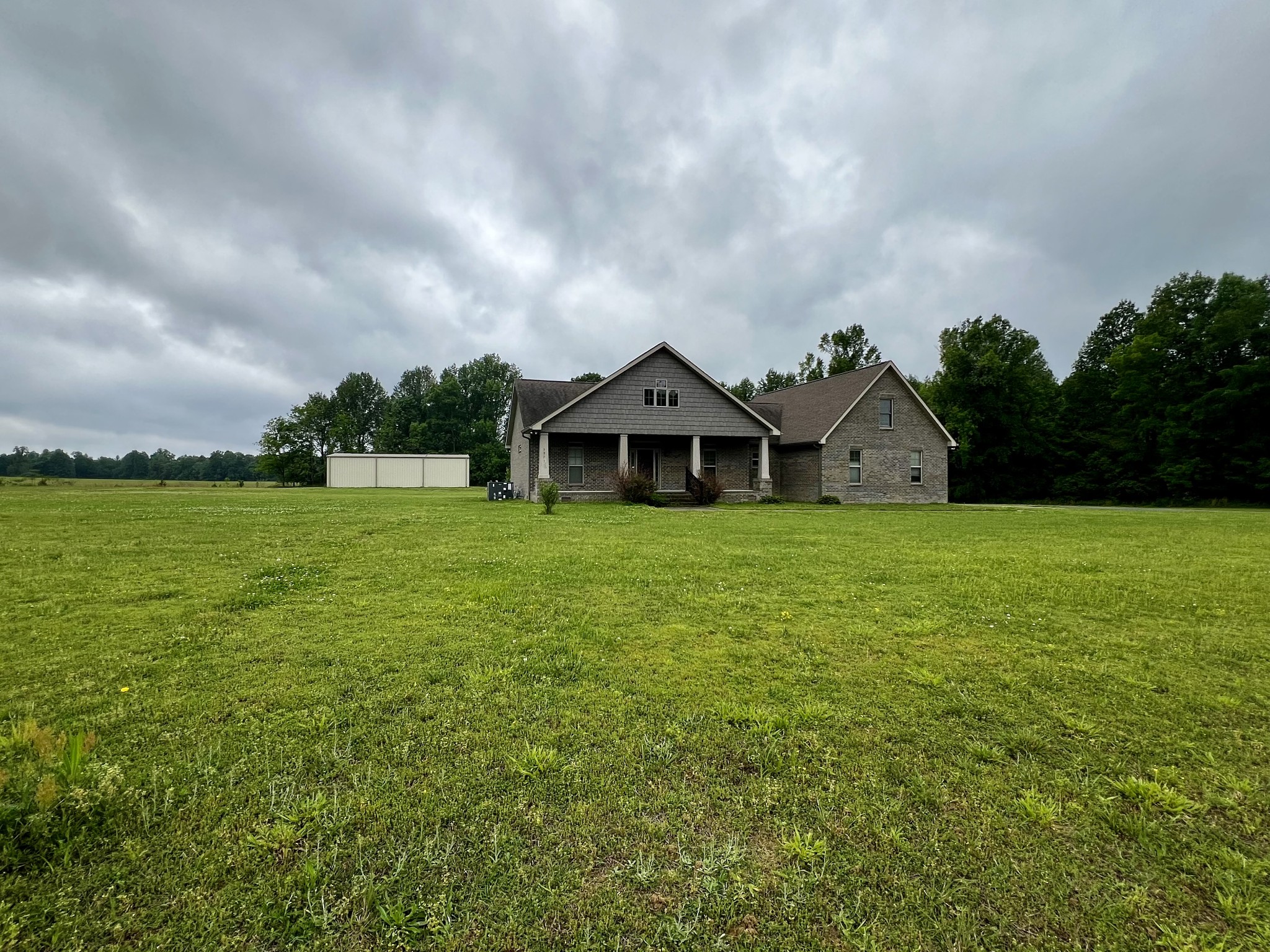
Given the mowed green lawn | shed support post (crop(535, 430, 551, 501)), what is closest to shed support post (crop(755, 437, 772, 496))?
shed support post (crop(535, 430, 551, 501))

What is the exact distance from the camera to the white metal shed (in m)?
50.8

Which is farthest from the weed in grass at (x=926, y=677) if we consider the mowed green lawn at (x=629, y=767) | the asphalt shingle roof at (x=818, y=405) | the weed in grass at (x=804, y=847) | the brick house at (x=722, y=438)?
the asphalt shingle roof at (x=818, y=405)

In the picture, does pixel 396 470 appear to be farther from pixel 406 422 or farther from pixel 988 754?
pixel 988 754

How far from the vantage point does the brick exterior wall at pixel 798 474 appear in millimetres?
26562

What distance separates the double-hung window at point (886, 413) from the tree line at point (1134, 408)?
15.7 metres

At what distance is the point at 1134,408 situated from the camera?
3772 cm

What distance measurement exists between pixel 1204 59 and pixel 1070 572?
22.8 m

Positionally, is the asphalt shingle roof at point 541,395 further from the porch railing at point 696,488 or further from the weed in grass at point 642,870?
the weed in grass at point 642,870

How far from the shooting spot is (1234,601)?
649 centimetres

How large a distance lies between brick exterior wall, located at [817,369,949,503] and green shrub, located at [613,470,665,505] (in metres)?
8.99

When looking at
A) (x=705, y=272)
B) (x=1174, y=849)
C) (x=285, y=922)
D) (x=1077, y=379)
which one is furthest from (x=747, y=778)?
(x=1077, y=379)

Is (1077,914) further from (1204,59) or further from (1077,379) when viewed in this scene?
(1077,379)

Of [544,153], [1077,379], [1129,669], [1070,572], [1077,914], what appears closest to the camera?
[1077,914]

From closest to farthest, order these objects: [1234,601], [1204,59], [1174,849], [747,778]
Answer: [1174,849] < [747,778] < [1234,601] < [1204,59]
